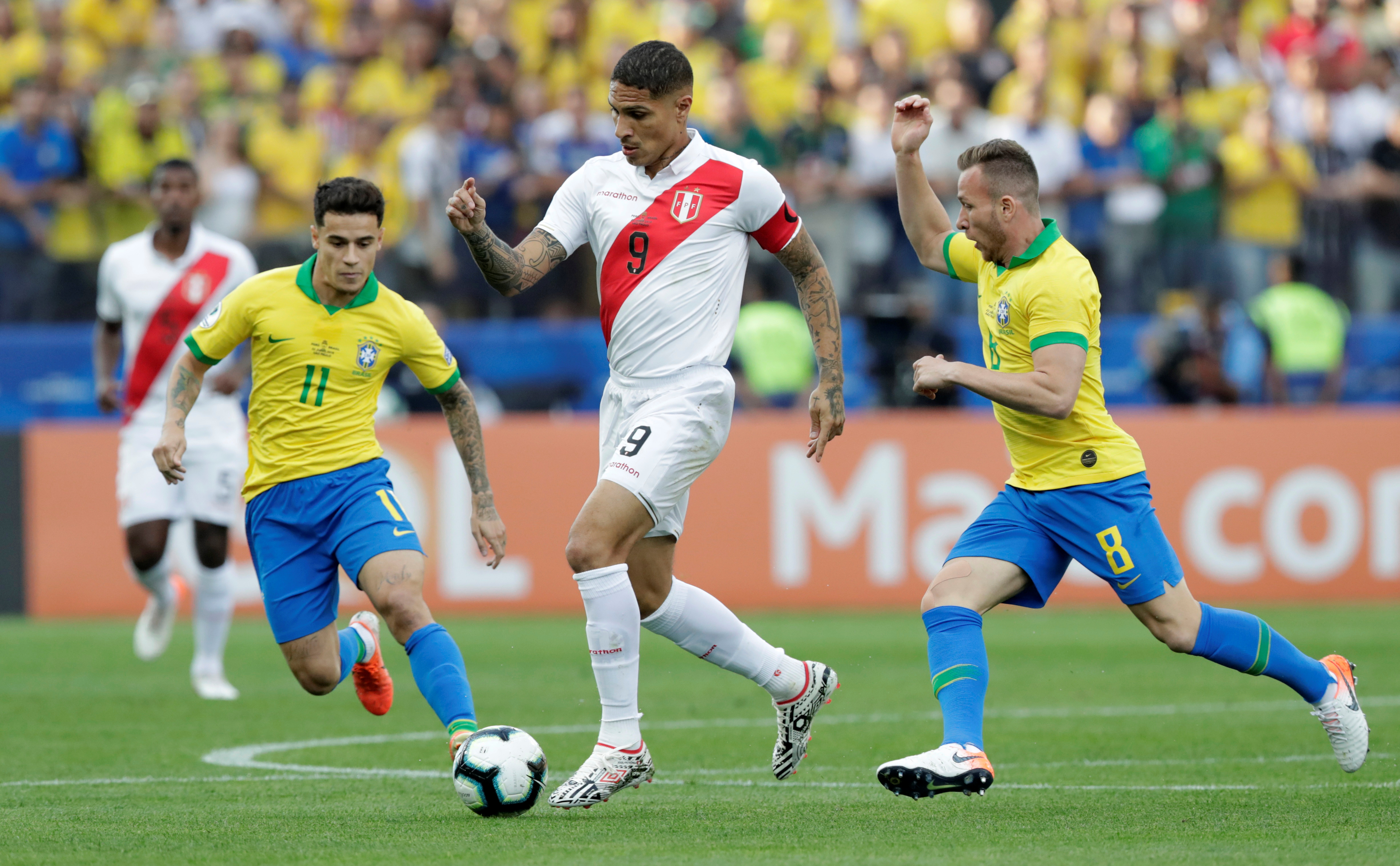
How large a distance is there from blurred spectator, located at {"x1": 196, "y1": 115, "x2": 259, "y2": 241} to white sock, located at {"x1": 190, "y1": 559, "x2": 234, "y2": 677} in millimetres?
5591

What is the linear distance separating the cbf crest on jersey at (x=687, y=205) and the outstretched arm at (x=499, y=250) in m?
0.42

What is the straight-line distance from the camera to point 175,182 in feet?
33.3

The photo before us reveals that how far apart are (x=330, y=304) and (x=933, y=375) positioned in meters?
2.48

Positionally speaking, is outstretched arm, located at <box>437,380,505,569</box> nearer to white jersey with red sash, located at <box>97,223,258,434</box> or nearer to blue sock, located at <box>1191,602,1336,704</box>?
blue sock, located at <box>1191,602,1336,704</box>

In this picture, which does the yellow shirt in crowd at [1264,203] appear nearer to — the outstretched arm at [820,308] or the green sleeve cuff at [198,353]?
the outstretched arm at [820,308]

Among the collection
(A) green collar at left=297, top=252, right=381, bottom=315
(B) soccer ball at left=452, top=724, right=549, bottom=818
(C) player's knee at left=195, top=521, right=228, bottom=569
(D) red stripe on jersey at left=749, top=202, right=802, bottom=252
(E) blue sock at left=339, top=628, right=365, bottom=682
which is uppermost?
(D) red stripe on jersey at left=749, top=202, right=802, bottom=252

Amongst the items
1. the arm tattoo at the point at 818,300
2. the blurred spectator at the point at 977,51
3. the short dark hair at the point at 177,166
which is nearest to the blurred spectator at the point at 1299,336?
the blurred spectator at the point at 977,51

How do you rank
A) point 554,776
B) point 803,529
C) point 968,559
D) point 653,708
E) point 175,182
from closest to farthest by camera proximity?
point 968,559, point 554,776, point 653,708, point 175,182, point 803,529

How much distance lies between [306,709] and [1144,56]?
10.8 m

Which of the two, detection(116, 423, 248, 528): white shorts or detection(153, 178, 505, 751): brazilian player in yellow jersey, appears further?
detection(116, 423, 248, 528): white shorts

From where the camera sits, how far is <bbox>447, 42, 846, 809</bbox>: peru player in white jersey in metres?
6.33

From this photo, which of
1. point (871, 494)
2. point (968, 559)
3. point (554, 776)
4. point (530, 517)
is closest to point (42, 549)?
point (530, 517)

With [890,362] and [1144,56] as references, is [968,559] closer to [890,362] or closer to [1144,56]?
[890,362]

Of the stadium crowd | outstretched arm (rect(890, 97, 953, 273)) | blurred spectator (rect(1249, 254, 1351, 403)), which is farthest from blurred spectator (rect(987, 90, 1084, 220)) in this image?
outstretched arm (rect(890, 97, 953, 273))
